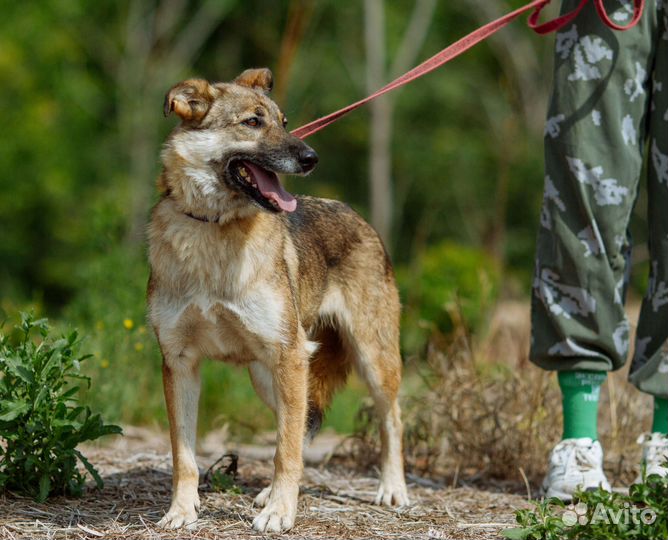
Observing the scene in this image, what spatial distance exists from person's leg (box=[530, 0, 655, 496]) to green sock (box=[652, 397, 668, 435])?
24 centimetres

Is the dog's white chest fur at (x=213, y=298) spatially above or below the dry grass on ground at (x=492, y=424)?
above

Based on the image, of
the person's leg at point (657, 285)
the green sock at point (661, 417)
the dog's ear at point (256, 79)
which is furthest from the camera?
the dog's ear at point (256, 79)

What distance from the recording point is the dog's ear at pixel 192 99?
4031 mm

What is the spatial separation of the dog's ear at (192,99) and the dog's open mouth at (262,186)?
0.90 feet

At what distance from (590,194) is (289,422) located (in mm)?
1594

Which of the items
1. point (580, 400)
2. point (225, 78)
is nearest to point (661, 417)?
point (580, 400)

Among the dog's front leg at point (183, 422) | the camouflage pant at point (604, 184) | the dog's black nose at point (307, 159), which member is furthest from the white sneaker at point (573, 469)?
the dog's black nose at point (307, 159)

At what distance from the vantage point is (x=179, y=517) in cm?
375

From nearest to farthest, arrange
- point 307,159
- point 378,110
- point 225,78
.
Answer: point 307,159, point 378,110, point 225,78

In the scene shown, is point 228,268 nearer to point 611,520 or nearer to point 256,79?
point 256,79

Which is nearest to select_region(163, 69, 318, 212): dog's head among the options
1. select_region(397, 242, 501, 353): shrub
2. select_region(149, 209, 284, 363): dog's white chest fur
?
select_region(149, 209, 284, 363): dog's white chest fur

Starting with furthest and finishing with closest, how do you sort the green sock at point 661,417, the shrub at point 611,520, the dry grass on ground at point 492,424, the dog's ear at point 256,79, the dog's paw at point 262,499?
the dry grass on ground at point 492,424 < the dog's ear at point 256,79 < the green sock at point 661,417 < the dog's paw at point 262,499 < the shrub at point 611,520
